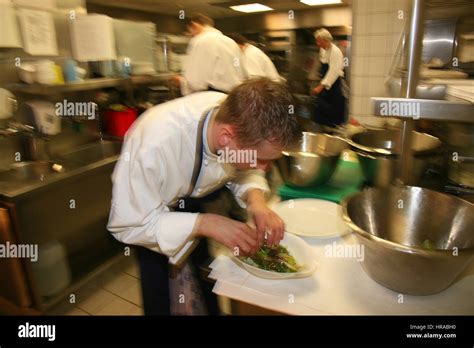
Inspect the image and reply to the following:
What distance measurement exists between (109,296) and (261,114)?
1.89 metres

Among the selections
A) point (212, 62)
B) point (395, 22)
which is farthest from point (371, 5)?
point (212, 62)

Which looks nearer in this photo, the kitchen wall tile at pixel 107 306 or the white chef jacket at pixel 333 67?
the kitchen wall tile at pixel 107 306

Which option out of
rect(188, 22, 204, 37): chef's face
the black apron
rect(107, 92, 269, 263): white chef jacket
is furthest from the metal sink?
the black apron

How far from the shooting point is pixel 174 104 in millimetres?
1070

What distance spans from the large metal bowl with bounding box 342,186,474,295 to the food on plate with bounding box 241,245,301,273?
213mm

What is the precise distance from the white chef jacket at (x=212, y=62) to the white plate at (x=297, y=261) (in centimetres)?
222

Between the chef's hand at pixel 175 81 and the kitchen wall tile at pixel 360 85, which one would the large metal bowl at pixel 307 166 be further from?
the chef's hand at pixel 175 81

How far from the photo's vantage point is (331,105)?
3963 millimetres

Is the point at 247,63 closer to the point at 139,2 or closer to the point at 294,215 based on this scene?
the point at 139,2

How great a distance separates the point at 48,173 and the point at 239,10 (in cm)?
406

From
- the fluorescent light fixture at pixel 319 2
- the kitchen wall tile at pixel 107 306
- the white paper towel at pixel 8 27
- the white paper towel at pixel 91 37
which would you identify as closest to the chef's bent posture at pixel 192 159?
the kitchen wall tile at pixel 107 306

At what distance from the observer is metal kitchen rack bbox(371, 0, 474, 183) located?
65 centimetres

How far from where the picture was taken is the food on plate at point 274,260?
955 millimetres
